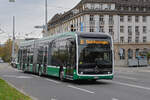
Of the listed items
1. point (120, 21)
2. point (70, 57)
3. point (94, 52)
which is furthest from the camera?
point (120, 21)

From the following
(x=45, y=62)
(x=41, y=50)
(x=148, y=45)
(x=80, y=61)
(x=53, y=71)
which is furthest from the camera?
(x=148, y=45)

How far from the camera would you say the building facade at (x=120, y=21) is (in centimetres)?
7681

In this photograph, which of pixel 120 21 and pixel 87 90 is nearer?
pixel 87 90

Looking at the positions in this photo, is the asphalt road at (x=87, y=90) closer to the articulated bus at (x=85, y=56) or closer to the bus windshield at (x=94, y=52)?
the articulated bus at (x=85, y=56)

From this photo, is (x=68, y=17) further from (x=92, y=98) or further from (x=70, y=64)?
(x=92, y=98)

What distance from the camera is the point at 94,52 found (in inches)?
711

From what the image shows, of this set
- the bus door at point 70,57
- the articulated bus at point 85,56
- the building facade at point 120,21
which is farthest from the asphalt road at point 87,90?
the building facade at point 120,21

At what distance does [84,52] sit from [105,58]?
1.24 metres

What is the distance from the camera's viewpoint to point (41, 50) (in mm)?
26047

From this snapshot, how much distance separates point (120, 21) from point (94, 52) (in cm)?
6411

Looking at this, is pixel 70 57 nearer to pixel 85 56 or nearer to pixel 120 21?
pixel 85 56

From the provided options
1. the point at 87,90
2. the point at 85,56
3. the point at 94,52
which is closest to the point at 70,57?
the point at 85,56

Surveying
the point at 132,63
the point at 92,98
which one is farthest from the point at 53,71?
the point at 132,63

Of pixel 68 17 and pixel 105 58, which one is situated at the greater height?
pixel 68 17
